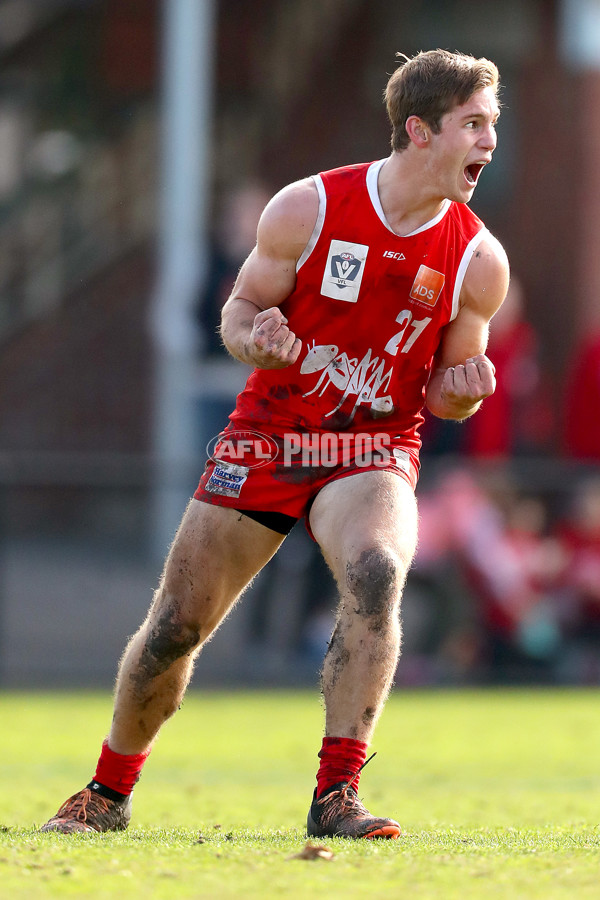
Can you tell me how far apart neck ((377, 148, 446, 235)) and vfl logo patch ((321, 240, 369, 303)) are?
169 millimetres

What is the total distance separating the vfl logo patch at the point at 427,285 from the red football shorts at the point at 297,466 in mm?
518

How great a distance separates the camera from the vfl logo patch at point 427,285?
5.08 meters

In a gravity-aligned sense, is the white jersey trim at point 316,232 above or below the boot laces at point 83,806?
above

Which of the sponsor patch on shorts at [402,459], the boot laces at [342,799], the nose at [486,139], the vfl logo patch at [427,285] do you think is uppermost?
the nose at [486,139]

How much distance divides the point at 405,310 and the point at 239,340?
1.92 ft

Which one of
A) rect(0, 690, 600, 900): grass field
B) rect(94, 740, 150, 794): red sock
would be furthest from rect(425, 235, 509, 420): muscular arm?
rect(94, 740, 150, 794): red sock

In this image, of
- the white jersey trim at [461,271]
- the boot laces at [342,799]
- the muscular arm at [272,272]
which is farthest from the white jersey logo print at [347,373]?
the boot laces at [342,799]

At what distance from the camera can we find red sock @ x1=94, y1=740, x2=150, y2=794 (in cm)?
537

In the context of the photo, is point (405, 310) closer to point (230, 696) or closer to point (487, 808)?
point (487, 808)

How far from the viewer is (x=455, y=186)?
498 centimetres

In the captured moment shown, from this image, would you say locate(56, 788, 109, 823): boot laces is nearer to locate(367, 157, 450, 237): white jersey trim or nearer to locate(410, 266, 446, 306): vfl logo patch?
locate(410, 266, 446, 306): vfl logo patch

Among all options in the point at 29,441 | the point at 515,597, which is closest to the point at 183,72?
the point at 29,441

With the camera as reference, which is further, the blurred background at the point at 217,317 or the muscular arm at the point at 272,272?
the blurred background at the point at 217,317

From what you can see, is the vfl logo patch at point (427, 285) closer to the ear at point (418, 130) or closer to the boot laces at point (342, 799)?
the ear at point (418, 130)
